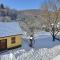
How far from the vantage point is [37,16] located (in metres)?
38.2

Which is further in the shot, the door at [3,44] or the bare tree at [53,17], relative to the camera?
the bare tree at [53,17]

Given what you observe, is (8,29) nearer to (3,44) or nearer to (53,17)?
(3,44)

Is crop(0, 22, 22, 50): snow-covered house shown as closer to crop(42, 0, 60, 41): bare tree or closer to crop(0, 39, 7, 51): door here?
crop(0, 39, 7, 51): door

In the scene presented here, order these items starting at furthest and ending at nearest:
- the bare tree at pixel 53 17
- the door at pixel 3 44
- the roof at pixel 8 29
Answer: the bare tree at pixel 53 17 → the door at pixel 3 44 → the roof at pixel 8 29

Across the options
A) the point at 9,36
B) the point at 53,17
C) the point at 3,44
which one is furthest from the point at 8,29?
the point at 53,17

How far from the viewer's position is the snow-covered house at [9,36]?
1717cm

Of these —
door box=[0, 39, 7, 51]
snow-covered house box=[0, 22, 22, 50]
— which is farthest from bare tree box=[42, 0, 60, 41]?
door box=[0, 39, 7, 51]

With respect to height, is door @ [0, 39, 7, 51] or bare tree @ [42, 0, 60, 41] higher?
bare tree @ [42, 0, 60, 41]

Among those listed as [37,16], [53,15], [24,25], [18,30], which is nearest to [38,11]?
[37,16]

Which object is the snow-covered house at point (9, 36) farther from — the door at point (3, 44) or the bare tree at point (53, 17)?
the bare tree at point (53, 17)

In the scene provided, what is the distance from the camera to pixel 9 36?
17359mm

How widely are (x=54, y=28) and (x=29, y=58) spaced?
1731 cm

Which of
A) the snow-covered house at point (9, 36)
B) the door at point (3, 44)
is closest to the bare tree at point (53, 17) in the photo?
the snow-covered house at point (9, 36)

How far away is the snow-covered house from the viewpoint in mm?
17170
